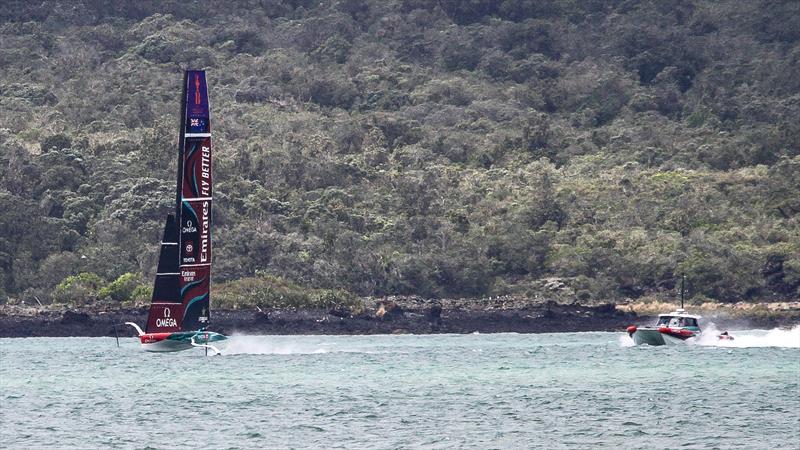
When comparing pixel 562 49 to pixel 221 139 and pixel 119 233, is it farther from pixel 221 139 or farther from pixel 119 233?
pixel 119 233

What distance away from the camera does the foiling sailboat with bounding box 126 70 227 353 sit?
56.9 metres

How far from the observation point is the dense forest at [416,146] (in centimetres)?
9925

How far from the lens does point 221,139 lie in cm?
12444

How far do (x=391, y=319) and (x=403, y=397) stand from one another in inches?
1751

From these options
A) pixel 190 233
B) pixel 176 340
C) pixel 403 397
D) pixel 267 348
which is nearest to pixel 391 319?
pixel 267 348

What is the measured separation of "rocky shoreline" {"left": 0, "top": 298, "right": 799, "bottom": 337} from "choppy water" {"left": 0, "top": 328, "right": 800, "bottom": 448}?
40.7ft

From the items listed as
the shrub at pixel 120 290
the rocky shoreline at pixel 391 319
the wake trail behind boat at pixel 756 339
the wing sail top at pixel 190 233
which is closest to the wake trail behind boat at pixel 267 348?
the wing sail top at pixel 190 233

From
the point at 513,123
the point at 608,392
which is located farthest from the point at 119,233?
the point at 608,392

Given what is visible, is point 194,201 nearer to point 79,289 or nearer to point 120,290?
point 120,290

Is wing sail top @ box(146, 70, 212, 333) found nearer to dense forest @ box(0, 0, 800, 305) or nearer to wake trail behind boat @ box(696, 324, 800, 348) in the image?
wake trail behind boat @ box(696, 324, 800, 348)

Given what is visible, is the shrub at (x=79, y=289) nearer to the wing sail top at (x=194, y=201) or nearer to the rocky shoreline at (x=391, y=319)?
the rocky shoreline at (x=391, y=319)

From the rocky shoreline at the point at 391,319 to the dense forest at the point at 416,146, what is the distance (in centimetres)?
243

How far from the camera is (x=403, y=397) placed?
47781 millimetres

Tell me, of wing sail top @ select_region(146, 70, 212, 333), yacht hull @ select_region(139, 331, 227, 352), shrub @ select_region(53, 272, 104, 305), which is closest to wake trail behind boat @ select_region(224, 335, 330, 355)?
yacht hull @ select_region(139, 331, 227, 352)
